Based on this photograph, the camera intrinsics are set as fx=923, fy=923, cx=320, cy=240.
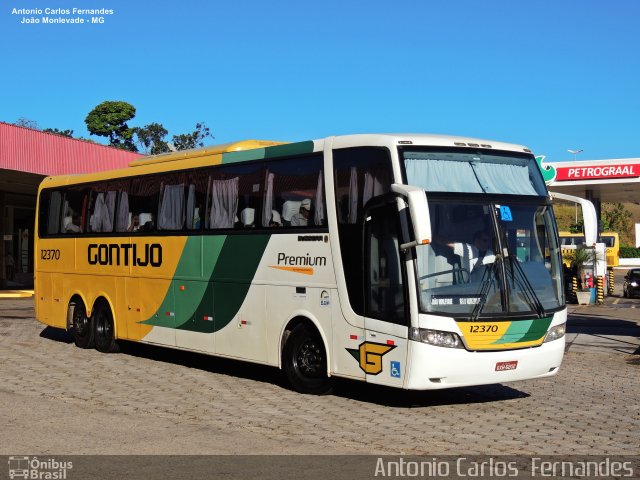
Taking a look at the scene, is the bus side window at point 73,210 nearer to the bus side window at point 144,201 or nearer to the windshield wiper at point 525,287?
the bus side window at point 144,201

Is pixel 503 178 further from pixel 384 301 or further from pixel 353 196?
pixel 384 301

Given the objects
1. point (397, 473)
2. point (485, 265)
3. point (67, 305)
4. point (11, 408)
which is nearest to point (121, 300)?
point (67, 305)

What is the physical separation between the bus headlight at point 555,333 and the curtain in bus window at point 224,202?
4.98m

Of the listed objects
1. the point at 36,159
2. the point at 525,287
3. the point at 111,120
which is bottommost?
the point at 525,287

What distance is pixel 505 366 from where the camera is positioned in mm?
10758

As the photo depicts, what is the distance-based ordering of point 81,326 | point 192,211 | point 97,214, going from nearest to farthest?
1. point 192,211
2. point 97,214
3. point 81,326

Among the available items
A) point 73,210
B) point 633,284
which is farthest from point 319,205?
point 633,284

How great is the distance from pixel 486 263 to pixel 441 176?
1.19 metres

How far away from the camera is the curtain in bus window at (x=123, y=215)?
1661 centimetres

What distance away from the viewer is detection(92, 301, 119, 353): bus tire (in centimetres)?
1719

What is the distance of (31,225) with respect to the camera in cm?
5547

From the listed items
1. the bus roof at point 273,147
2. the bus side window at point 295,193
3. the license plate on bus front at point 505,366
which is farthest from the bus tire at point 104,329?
the license plate on bus front at point 505,366

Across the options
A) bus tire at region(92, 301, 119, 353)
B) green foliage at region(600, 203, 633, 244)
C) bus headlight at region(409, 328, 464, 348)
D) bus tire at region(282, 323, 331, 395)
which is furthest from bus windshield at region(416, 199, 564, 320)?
green foliage at region(600, 203, 633, 244)

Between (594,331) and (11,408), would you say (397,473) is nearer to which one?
(11,408)
